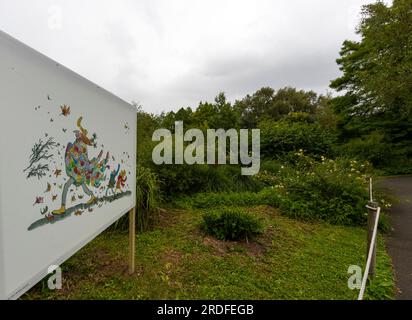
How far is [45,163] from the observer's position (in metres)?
1.49

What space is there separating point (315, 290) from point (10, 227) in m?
2.83

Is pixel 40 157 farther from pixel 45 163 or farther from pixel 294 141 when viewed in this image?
pixel 294 141

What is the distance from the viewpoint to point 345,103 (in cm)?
1727

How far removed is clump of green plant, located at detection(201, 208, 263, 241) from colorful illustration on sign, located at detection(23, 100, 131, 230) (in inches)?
75.1

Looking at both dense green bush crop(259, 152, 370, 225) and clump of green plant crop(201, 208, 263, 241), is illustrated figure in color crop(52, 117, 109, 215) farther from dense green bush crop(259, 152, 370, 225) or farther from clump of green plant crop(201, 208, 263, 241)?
dense green bush crop(259, 152, 370, 225)

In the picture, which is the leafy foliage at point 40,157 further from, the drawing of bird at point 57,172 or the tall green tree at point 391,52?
the tall green tree at point 391,52

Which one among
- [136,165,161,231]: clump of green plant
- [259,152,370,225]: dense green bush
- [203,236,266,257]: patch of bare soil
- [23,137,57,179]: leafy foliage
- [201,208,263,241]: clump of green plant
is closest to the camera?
[23,137,57,179]: leafy foliage

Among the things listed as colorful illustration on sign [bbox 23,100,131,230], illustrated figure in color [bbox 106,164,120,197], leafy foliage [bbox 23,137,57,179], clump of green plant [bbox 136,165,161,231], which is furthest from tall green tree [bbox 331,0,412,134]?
leafy foliage [bbox 23,137,57,179]

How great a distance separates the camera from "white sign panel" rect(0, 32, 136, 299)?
47.7 inches

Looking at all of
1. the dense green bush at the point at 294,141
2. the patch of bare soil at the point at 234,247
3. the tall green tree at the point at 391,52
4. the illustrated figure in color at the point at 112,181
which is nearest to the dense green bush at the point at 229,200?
the patch of bare soil at the point at 234,247

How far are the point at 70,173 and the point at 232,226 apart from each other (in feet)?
8.47

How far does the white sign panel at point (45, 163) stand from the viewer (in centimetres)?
121
